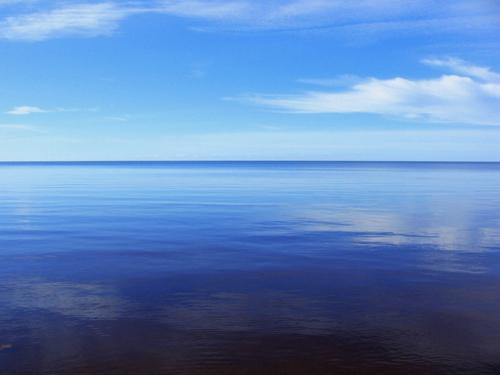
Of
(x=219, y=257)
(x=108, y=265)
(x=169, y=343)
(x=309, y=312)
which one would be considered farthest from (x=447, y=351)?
(x=108, y=265)

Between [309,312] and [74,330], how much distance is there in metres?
4.63

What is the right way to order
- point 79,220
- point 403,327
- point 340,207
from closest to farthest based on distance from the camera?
point 403,327, point 79,220, point 340,207

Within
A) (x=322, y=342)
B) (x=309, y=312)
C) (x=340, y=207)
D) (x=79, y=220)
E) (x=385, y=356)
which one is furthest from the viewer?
(x=340, y=207)

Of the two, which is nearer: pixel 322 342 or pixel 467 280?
pixel 322 342

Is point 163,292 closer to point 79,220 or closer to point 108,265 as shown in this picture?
point 108,265

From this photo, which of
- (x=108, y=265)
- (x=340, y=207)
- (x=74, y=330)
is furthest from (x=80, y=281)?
(x=340, y=207)

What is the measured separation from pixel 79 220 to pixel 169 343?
58.1 feet

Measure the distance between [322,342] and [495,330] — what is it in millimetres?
3349

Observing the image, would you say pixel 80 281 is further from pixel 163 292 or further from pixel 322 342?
pixel 322 342

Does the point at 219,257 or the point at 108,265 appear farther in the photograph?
the point at 219,257

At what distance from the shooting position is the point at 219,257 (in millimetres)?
15305

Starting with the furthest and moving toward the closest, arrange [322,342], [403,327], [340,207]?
[340,207] → [403,327] → [322,342]

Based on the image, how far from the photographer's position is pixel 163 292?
11.3 meters

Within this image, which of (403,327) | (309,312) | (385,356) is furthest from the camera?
(309,312)
